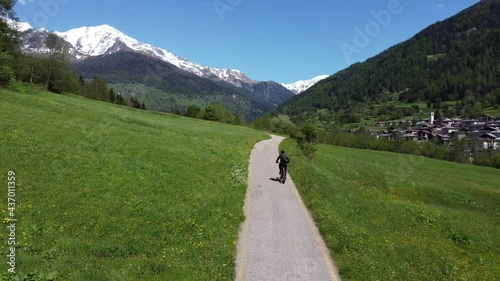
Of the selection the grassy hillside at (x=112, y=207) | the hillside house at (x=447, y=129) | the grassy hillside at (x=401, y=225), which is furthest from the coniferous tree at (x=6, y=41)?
the hillside house at (x=447, y=129)

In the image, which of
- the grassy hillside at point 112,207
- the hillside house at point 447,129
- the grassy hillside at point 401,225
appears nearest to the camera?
the grassy hillside at point 112,207

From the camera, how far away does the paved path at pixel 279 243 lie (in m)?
11.9

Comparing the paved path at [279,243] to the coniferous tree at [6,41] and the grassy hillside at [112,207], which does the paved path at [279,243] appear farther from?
the coniferous tree at [6,41]

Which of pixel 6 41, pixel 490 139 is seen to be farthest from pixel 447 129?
pixel 6 41

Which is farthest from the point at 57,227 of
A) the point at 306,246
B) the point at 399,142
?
the point at 399,142

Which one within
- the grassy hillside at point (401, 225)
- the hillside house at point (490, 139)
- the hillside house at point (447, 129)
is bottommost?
the grassy hillside at point (401, 225)

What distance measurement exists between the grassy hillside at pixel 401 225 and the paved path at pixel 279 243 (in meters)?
0.75

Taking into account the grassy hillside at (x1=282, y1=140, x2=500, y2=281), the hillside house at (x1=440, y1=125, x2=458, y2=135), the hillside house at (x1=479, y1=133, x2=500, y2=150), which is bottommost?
the grassy hillside at (x1=282, y1=140, x2=500, y2=281)

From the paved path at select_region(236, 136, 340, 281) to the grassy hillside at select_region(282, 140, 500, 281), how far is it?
751 millimetres

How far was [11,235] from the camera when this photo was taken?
11469 millimetres

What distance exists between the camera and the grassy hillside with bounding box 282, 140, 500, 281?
14.4 meters

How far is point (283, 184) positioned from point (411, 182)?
23509mm

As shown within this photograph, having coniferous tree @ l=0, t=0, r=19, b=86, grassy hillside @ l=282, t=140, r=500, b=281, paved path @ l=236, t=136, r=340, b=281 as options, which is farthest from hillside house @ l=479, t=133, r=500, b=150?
coniferous tree @ l=0, t=0, r=19, b=86

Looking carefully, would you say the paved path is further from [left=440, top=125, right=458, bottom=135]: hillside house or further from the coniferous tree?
[left=440, top=125, right=458, bottom=135]: hillside house
